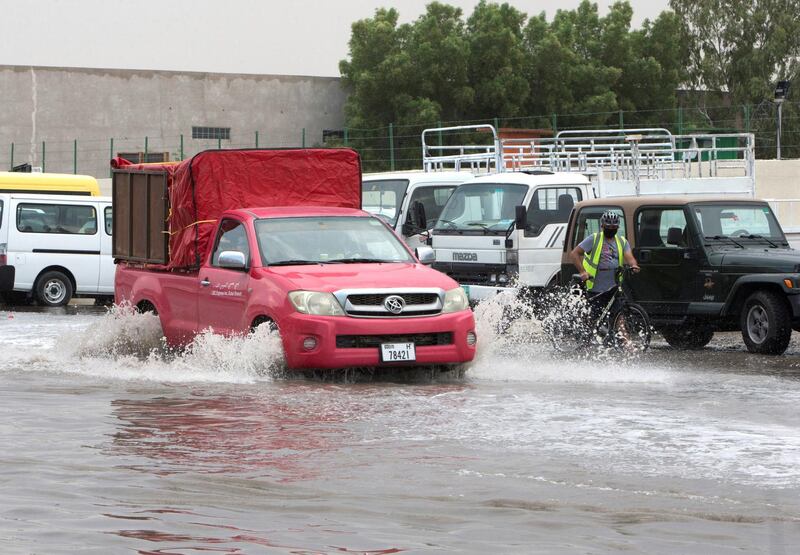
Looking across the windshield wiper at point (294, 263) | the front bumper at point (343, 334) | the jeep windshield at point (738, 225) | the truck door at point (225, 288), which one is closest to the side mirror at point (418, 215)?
the jeep windshield at point (738, 225)

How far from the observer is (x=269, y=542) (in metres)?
6.42

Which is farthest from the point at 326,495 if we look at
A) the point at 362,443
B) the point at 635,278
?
the point at 635,278

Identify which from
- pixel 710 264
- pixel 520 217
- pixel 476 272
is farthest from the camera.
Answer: pixel 476 272

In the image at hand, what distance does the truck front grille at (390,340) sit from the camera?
485 inches

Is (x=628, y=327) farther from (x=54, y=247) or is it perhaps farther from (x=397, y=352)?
(x=54, y=247)

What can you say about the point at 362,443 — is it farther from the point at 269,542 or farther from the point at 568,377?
the point at 568,377

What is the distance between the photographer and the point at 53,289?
26531 mm

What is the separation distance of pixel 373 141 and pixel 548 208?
88.1 feet

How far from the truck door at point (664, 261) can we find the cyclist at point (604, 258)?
999 millimetres

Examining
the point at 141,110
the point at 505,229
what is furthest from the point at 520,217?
the point at 141,110

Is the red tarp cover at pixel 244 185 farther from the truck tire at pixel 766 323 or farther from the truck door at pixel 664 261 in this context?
the truck tire at pixel 766 323

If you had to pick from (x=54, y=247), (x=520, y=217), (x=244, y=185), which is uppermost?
(x=244, y=185)

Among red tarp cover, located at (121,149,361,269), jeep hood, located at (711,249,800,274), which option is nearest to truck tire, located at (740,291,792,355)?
jeep hood, located at (711,249,800,274)

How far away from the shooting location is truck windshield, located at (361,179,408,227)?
20734 mm
